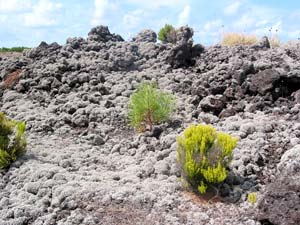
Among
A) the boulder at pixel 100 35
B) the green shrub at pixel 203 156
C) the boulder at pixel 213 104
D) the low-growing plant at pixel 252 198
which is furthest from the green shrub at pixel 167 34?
the low-growing plant at pixel 252 198

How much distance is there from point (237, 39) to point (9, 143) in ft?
22.1

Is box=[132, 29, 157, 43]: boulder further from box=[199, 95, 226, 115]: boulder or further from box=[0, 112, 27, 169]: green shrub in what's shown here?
box=[0, 112, 27, 169]: green shrub

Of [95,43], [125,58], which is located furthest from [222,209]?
[95,43]

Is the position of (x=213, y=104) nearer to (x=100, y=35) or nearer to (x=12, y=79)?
(x=12, y=79)

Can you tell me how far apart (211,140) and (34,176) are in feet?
6.52

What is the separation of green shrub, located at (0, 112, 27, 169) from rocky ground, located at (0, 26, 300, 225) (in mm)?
114

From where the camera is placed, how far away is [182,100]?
26.3 feet

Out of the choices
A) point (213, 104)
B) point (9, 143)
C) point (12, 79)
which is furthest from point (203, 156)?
point (12, 79)

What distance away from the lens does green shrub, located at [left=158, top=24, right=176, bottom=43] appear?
447 inches

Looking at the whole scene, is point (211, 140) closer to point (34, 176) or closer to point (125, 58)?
point (34, 176)

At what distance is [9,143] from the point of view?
21.3ft

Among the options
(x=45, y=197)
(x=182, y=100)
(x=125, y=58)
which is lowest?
(x=45, y=197)

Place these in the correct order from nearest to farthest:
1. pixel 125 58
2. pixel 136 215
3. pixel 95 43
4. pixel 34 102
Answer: pixel 136 215 → pixel 34 102 → pixel 125 58 → pixel 95 43

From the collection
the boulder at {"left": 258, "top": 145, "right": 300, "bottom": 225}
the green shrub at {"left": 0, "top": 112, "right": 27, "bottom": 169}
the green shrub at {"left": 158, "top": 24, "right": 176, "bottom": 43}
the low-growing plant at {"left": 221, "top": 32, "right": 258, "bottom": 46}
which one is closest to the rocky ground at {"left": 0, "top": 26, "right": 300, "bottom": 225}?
the boulder at {"left": 258, "top": 145, "right": 300, "bottom": 225}
